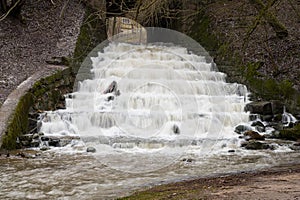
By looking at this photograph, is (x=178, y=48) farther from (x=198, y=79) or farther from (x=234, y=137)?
(x=234, y=137)

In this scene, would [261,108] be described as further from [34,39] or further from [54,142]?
[34,39]

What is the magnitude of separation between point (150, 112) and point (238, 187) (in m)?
6.07

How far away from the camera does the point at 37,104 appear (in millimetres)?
10328

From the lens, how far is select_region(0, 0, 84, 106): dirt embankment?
1137 centimetres

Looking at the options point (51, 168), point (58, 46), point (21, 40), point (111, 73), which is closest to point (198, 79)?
point (111, 73)

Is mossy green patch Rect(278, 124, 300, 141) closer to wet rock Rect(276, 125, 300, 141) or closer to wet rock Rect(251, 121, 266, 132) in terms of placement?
wet rock Rect(276, 125, 300, 141)

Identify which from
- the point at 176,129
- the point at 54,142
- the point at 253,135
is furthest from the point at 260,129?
the point at 54,142

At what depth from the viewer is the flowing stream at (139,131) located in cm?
605

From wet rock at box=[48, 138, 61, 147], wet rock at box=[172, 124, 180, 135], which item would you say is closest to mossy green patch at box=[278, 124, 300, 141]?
wet rock at box=[172, 124, 180, 135]

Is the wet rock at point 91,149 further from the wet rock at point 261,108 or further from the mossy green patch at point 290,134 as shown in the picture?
the wet rock at point 261,108

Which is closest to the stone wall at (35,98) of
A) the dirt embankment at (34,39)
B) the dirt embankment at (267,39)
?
the dirt embankment at (34,39)

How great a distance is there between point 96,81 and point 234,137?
4947 mm

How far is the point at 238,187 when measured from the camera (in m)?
4.46

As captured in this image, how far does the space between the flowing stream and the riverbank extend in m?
0.58
